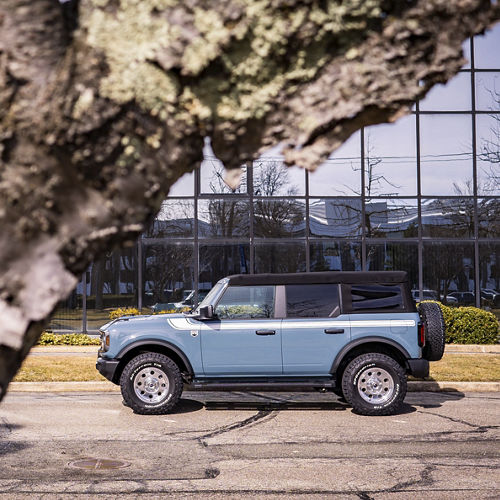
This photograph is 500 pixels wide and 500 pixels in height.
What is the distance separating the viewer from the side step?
10742 mm

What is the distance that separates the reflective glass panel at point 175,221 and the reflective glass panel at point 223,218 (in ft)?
1.03

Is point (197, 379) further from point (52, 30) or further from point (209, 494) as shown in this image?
point (52, 30)

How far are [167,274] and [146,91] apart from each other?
20317 mm

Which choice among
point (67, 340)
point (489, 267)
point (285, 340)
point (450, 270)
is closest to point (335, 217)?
point (450, 270)

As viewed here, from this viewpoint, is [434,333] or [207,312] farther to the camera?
[434,333]

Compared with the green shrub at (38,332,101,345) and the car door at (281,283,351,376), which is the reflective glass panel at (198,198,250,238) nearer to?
the green shrub at (38,332,101,345)

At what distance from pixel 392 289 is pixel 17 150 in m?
9.82

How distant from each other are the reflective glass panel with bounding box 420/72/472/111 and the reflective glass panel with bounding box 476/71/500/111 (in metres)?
0.31

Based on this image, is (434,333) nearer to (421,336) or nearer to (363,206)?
(421,336)

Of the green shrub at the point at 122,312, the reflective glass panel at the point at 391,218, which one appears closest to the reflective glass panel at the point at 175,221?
the green shrub at the point at 122,312

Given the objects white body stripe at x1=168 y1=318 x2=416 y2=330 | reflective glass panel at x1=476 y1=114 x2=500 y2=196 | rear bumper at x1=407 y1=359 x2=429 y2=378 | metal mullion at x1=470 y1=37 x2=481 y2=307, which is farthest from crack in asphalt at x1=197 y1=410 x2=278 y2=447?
reflective glass panel at x1=476 y1=114 x2=500 y2=196

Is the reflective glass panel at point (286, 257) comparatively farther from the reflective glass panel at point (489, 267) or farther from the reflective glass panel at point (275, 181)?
the reflective glass panel at point (489, 267)

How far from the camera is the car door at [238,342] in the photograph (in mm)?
10711

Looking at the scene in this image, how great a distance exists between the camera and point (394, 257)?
2184 centimetres
